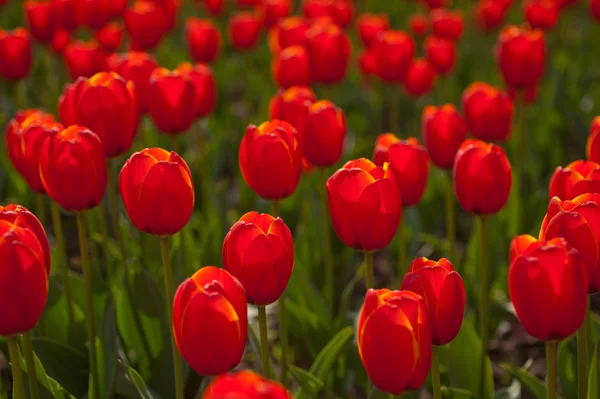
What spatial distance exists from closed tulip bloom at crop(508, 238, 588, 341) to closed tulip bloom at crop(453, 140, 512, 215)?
518mm

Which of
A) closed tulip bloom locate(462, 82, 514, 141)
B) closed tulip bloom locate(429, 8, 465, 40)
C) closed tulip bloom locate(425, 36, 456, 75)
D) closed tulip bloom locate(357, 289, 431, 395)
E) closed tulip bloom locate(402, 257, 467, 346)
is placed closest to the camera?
closed tulip bloom locate(357, 289, 431, 395)

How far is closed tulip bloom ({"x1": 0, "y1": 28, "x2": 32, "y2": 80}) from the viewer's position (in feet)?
10.1

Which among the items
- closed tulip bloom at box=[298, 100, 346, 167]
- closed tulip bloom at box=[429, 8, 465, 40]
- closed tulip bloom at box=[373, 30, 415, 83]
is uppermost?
closed tulip bloom at box=[298, 100, 346, 167]

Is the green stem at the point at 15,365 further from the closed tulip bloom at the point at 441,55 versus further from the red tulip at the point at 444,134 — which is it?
the closed tulip bloom at the point at 441,55

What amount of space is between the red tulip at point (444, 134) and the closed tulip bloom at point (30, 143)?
944 mm

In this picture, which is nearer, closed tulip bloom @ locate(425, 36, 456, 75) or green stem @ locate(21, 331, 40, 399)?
green stem @ locate(21, 331, 40, 399)

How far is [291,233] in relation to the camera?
2.50 metres

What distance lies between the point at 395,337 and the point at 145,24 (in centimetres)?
264

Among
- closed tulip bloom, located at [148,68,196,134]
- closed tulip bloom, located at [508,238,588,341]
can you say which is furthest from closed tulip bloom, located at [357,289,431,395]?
closed tulip bloom, located at [148,68,196,134]

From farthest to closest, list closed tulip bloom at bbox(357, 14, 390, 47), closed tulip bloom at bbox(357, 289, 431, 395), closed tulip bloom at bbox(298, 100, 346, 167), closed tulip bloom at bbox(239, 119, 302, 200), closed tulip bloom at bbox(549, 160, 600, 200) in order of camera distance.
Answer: closed tulip bloom at bbox(357, 14, 390, 47) < closed tulip bloom at bbox(298, 100, 346, 167) < closed tulip bloom at bbox(239, 119, 302, 200) < closed tulip bloom at bbox(549, 160, 600, 200) < closed tulip bloom at bbox(357, 289, 431, 395)

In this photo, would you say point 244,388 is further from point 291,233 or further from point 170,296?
point 291,233

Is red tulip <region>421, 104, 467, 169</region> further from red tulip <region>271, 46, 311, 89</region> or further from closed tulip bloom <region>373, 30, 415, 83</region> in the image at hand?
closed tulip bloom <region>373, 30, 415, 83</region>

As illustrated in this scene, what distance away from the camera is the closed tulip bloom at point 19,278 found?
50.3 inches

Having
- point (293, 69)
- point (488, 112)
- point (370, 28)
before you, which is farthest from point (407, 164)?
point (370, 28)
